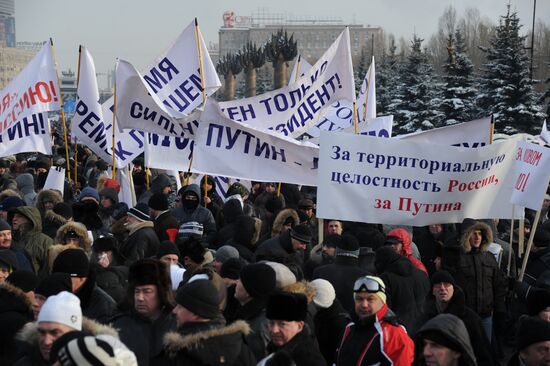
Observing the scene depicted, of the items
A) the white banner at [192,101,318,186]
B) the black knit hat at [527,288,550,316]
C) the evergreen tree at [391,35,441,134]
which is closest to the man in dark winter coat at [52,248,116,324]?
the black knit hat at [527,288,550,316]

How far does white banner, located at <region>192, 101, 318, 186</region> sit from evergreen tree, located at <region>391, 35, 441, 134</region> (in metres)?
26.8

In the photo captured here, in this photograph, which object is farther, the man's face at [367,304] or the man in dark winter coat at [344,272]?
the man in dark winter coat at [344,272]

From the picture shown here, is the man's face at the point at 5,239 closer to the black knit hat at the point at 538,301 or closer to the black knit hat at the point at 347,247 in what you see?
the black knit hat at the point at 347,247

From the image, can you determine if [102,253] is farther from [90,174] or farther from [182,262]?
[90,174]

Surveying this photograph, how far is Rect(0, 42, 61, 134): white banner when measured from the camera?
13453 millimetres

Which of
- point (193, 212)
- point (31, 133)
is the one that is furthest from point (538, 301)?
point (31, 133)

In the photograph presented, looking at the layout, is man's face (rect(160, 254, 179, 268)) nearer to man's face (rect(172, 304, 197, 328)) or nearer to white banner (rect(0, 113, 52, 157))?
man's face (rect(172, 304, 197, 328))

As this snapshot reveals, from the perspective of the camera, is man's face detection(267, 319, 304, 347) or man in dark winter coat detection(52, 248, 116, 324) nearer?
man's face detection(267, 319, 304, 347)

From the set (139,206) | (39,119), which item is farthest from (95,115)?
(139,206)

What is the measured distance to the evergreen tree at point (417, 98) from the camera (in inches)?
1481

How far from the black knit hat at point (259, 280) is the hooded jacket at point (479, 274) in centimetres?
305

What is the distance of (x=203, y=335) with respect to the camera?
4641 mm

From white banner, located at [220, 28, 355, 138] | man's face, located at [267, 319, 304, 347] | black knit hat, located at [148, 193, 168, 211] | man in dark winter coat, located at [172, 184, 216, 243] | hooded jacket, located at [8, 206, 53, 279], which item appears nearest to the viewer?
man's face, located at [267, 319, 304, 347]

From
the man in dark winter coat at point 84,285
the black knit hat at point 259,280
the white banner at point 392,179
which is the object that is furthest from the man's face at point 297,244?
the black knit hat at point 259,280
